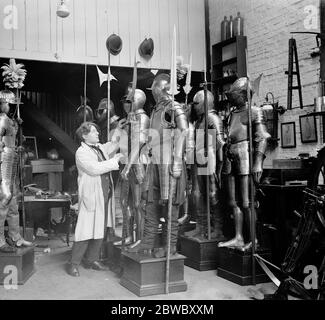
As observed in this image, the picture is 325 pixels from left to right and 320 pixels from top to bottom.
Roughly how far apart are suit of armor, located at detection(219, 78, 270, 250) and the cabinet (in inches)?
102

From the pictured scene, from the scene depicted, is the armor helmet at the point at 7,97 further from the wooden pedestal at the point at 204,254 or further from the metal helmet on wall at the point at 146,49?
the metal helmet on wall at the point at 146,49

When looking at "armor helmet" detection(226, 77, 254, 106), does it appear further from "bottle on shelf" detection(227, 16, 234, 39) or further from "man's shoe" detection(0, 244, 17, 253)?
"bottle on shelf" detection(227, 16, 234, 39)

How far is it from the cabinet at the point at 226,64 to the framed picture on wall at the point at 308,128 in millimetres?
1590

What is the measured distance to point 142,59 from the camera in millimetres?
7312

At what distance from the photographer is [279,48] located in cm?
619

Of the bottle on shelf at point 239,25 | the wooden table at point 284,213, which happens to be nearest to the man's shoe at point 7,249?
the wooden table at point 284,213

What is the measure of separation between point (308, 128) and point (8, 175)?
3.76 m

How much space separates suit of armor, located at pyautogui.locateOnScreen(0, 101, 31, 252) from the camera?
432cm

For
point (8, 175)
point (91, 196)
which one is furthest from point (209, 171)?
point (8, 175)
